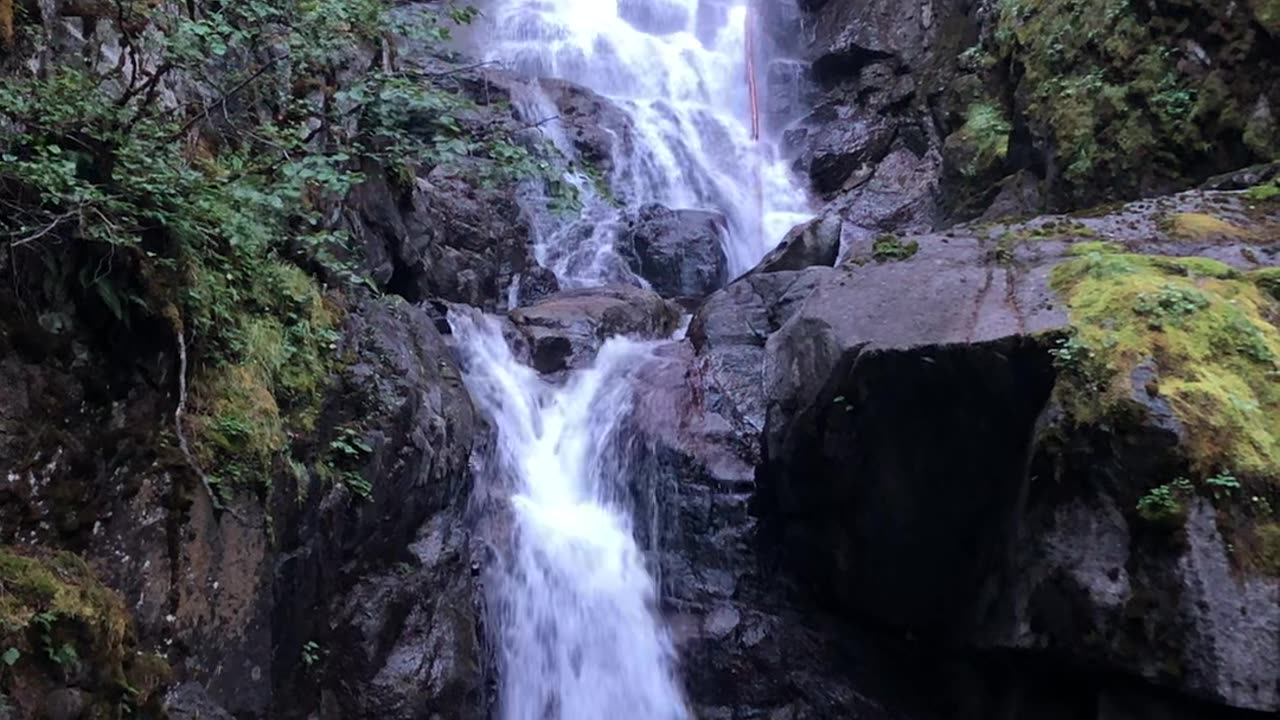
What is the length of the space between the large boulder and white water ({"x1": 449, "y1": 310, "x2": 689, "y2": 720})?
59.0 inches

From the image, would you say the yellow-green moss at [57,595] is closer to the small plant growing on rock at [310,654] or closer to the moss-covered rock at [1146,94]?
the small plant growing on rock at [310,654]

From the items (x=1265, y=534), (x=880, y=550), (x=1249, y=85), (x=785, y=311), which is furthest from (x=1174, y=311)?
(x=785, y=311)

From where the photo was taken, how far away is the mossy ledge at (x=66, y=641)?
345 centimetres

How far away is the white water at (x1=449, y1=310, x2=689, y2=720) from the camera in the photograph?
782 cm

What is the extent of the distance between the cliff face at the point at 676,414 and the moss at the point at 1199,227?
0.03m

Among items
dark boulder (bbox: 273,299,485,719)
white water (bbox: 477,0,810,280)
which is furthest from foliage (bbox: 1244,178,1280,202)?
white water (bbox: 477,0,810,280)

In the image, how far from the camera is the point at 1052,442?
5410 millimetres

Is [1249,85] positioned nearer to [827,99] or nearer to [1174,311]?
[1174,311]

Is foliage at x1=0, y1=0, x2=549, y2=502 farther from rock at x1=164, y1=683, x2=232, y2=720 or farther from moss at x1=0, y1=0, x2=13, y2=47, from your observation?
rock at x1=164, y1=683, x2=232, y2=720

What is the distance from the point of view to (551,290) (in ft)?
47.1

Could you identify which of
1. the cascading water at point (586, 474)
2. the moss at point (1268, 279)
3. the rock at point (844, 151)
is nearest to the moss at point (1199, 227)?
the moss at point (1268, 279)

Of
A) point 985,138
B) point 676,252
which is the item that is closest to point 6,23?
point 985,138

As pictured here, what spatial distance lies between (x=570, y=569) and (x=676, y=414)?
6.48 ft

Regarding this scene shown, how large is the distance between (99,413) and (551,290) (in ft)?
33.2
